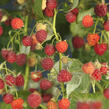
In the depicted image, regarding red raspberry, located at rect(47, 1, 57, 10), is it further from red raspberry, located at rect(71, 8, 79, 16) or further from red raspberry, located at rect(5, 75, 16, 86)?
red raspberry, located at rect(5, 75, 16, 86)

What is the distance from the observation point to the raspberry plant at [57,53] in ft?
2.04

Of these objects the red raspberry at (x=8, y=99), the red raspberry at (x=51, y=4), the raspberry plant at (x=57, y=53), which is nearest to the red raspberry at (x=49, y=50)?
the raspberry plant at (x=57, y=53)

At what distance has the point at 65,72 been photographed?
23.6 inches

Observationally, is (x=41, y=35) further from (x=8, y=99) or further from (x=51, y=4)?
(x=8, y=99)

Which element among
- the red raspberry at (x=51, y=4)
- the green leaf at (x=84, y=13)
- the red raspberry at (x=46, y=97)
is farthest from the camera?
the red raspberry at (x=46, y=97)

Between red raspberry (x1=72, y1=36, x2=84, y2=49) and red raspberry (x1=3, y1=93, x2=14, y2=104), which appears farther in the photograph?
red raspberry (x1=72, y1=36, x2=84, y2=49)

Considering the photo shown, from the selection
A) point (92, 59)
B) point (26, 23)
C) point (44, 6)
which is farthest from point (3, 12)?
point (92, 59)

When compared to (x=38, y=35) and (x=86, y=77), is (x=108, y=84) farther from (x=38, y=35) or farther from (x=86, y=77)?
(x=38, y=35)

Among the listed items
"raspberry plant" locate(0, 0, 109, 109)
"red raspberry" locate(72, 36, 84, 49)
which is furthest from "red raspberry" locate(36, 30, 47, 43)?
"red raspberry" locate(72, 36, 84, 49)

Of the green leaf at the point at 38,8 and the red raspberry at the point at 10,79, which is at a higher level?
the green leaf at the point at 38,8

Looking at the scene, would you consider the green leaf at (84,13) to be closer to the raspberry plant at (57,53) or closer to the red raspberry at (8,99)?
the raspberry plant at (57,53)

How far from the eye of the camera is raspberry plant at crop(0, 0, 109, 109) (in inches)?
24.4

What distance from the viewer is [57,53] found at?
2.20ft

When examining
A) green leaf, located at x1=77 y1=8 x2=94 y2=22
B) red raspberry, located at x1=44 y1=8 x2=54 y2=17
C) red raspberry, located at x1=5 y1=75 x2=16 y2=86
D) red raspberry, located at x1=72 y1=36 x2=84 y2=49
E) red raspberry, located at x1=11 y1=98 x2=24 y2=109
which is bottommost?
red raspberry, located at x1=11 y1=98 x2=24 y2=109
